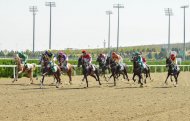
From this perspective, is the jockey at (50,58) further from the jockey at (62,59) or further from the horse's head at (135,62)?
the horse's head at (135,62)

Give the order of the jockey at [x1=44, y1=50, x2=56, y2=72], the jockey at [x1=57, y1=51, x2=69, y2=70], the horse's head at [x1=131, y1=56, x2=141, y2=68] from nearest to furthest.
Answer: the jockey at [x1=44, y1=50, x2=56, y2=72], the jockey at [x1=57, y1=51, x2=69, y2=70], the horse's head at [x1=131, y1=56, x2=141, y2=68]

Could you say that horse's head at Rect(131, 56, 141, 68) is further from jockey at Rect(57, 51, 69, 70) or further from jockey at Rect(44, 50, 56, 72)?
jockey at Rect(44, 50, 56, 72)

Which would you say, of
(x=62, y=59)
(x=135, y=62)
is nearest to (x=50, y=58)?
(x=62, y=59)

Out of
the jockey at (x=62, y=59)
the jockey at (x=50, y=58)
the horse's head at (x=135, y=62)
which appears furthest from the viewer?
the horse's head at (x=135, y=62)

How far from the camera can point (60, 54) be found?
24281mm

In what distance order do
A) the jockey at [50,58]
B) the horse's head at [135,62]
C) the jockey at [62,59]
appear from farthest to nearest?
1. the horse's head at [135,62]
2. the jockey at [62,59]
3. the jockey at [50,58]

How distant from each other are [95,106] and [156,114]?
250cm

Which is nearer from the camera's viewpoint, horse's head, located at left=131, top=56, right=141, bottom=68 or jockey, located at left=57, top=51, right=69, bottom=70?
jockey, located at left=57, top=51, right=69, bottom=70

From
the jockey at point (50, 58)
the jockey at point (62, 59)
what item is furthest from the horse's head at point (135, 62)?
the jockey at point (50, 58)

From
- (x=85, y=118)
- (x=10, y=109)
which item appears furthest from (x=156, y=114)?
(x=10, y=109)

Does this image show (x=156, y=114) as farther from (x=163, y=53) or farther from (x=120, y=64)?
(x=163, y=53)

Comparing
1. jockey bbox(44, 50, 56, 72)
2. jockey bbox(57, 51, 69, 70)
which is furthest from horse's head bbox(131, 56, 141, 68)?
jockey bbox(44, 50, 56, 72)

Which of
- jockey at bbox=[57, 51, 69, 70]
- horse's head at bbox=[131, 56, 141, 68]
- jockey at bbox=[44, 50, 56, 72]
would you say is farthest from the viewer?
horse's head at bbox=[131, 56, 141, 68]

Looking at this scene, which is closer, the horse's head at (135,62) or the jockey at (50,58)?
the jockey at (50,58)
